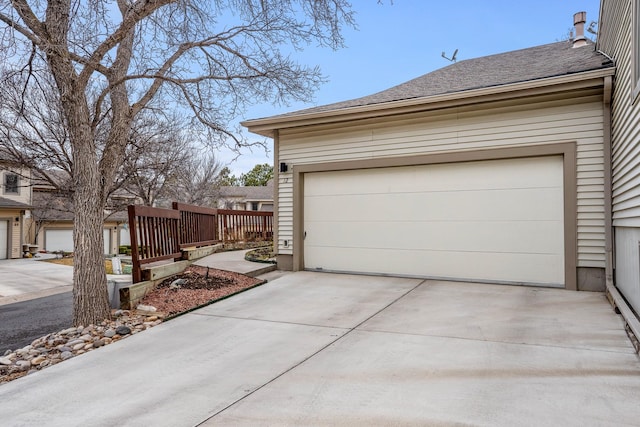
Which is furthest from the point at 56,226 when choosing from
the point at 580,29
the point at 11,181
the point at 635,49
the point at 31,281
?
the point at 635,49

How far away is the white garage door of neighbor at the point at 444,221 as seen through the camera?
5.86 metres

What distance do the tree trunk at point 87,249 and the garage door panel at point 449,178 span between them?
3.77 m

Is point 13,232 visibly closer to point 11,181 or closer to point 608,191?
point 11,181

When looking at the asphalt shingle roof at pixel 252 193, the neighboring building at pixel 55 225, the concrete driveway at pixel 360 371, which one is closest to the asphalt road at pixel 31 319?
the concrete driveway at pixel 360 371

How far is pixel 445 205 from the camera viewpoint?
6.57 metres

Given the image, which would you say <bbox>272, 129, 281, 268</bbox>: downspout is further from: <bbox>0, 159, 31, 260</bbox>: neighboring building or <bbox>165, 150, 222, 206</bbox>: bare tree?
<bbox>0, 159, 31, 260</bbox>: neighboring building

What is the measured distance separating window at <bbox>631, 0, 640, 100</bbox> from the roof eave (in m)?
1.29

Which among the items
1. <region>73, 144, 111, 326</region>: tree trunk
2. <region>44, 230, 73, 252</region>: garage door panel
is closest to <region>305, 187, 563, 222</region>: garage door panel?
<region>73, 144, 111, 326</region>: tree trunk

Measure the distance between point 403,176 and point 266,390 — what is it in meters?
4.78

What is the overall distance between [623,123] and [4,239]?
1011 inches

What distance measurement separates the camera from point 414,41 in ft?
34.6

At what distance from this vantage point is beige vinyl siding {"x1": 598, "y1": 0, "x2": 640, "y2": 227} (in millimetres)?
3789

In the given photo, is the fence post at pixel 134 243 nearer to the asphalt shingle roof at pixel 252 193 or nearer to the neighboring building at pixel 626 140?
the neighboring building at pixel 626 140

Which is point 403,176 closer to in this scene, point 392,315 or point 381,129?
point 381,129
